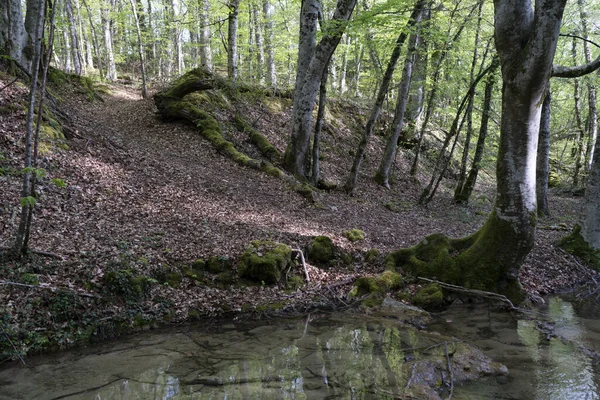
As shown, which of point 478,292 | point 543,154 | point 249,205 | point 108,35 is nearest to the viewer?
point 478,292

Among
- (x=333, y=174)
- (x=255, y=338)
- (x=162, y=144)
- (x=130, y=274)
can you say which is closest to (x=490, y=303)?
(x=255, y=338)

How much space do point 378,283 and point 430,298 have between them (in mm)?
912

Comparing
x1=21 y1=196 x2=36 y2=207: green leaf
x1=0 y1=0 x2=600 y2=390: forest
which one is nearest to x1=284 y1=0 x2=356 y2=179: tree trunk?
x1=0 y1=0 x2=600 y2=390: forest

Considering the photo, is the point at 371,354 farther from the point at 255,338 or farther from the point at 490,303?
the point at 490,303

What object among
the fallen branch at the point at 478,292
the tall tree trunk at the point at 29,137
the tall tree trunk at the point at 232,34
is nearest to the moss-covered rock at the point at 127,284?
the tall tree trunk at the point at 29,137

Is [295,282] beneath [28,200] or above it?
beneath

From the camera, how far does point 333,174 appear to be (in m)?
15.5

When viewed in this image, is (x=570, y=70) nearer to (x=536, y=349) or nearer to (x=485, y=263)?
(x=485, y=263)

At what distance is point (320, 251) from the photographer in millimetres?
7582

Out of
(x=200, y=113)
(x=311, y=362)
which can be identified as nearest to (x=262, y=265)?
(x=311, y=362)

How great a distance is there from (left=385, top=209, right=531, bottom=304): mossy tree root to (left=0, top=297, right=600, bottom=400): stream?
0.80 m

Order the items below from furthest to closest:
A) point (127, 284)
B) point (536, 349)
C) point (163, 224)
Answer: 1. point (163, 224)
2. point (127, 284)
3. point (536, 349)

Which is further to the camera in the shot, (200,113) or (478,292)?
(200,113)

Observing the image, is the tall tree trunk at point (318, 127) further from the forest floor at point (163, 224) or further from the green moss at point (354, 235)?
the green moss at point (354, 235)
